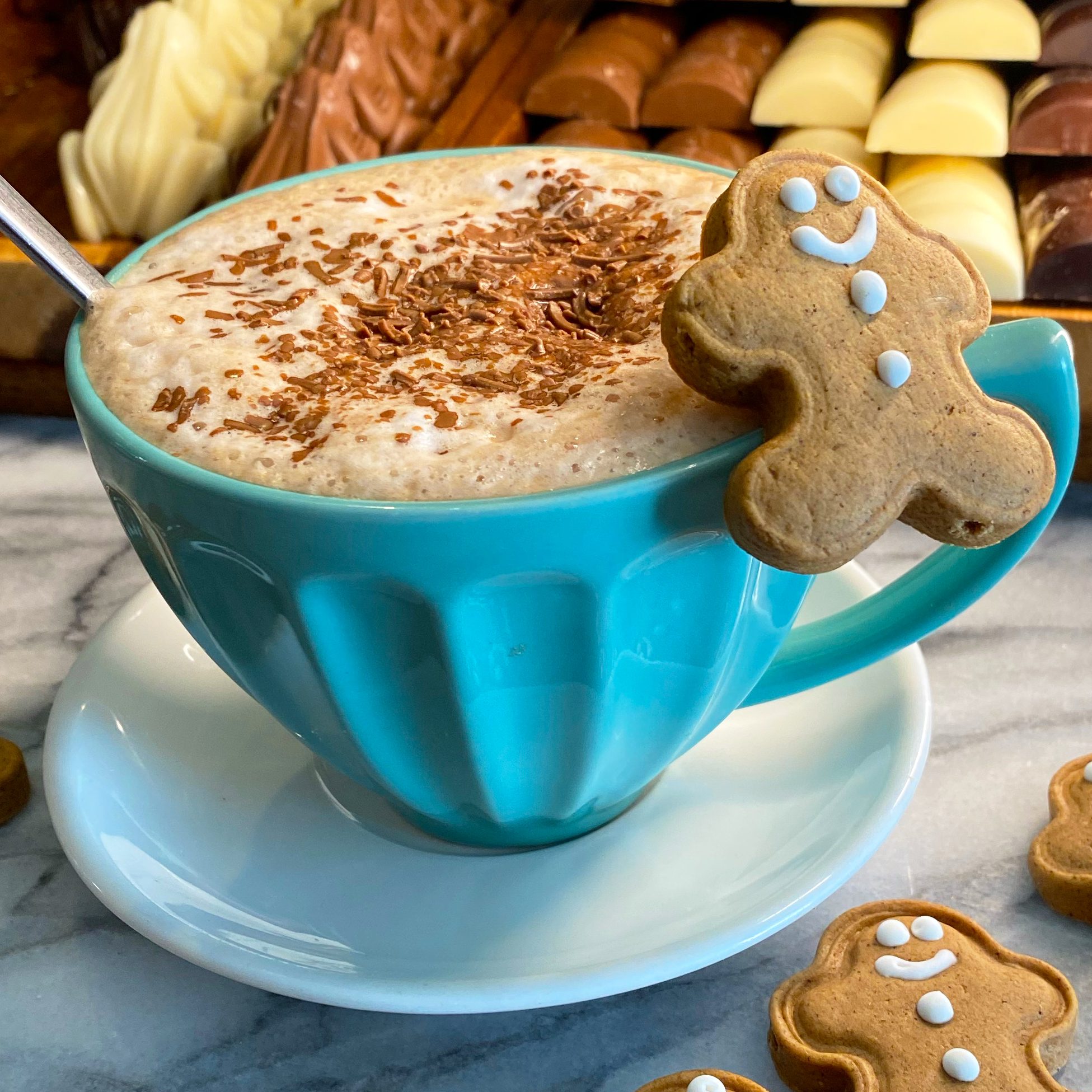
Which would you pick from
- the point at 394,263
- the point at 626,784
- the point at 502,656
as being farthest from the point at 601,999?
the point at 394,263

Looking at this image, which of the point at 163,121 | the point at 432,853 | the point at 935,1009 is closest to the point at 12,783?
the point at 432,853

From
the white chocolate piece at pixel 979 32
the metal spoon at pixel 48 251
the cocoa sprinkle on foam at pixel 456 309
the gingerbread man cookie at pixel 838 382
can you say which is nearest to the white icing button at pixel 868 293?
the gingerbread man cookie at pixel 838 382

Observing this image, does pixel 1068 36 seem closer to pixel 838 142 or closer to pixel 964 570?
pixel 838 142

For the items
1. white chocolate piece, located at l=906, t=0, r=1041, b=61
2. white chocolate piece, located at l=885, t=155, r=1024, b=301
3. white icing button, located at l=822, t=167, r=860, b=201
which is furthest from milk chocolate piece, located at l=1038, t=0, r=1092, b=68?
white icing button, located at l=822, t=167, r=860, b=201

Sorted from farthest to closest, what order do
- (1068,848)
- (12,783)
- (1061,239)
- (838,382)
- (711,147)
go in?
(711,147) → (1061,239) → (12,783) → (1068,848) → (838,382)

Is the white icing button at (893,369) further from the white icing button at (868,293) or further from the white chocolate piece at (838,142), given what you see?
the white chocolate piece at (838,142)
